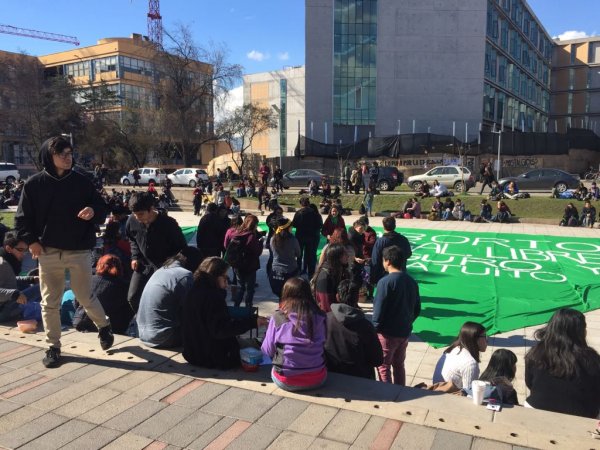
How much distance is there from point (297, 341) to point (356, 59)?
4563 centimetres

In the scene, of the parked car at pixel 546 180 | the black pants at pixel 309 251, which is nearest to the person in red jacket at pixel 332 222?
the black pants at pixel 309 251

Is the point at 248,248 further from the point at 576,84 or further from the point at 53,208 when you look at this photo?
the point at 576,84

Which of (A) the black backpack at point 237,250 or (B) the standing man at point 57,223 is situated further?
(A) the black backpack at point 237,250

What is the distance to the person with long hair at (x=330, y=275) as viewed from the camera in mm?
5062

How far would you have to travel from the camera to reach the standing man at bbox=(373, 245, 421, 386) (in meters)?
4.59

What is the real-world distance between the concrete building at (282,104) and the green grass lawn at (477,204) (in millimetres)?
27016

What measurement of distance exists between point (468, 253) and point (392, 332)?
30.4 ft

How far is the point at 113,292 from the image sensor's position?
530 cm

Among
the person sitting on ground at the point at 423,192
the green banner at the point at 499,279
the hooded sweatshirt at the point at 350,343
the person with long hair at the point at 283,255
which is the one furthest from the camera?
the person sitting on ground at the point at 423,192

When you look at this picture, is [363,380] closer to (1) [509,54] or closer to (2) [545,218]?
(2) [545,218]

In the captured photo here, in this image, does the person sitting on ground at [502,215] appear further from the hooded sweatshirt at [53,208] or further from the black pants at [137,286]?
the hooded sweatshirt at [53,208]

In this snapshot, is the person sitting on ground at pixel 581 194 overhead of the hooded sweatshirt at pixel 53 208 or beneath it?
beneath

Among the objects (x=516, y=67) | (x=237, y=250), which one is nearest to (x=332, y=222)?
(x=237, y=250)

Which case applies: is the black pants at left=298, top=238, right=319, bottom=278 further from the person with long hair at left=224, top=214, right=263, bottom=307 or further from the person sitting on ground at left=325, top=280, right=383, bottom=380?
the person sitting on ground at left=325, top=280, right=383, bottom=380
